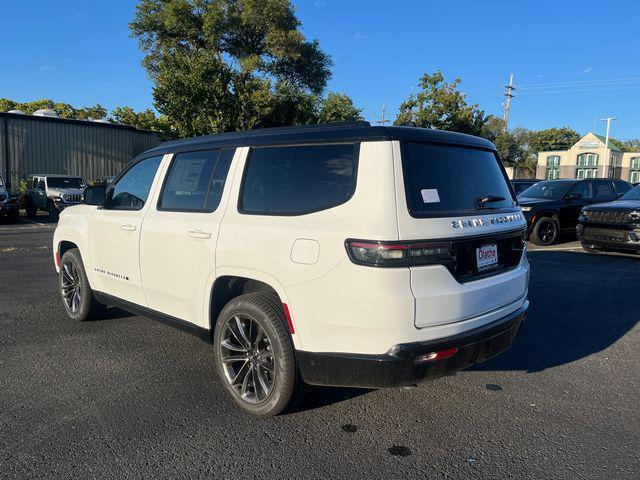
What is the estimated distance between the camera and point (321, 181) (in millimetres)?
3080

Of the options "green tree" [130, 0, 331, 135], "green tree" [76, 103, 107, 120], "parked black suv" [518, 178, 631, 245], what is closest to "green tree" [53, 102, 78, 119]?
"green tree" [76, 103, 107, 120]

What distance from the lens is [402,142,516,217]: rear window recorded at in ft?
9.50

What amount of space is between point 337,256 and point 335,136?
0.80 metres

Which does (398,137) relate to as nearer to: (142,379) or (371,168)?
(371,168)

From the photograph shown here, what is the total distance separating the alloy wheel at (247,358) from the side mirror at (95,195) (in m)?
2.25

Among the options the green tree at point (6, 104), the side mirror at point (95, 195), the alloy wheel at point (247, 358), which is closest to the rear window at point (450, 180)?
the alloy wheel at point (247, 358)

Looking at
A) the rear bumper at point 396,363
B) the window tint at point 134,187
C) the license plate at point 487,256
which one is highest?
the window tint at point 134,187

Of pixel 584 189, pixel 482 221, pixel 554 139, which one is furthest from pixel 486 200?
pixel 554 139

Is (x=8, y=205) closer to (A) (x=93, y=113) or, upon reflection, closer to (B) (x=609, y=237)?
(B) (x=609, y=237)

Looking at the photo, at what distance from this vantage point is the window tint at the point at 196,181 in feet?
12.1

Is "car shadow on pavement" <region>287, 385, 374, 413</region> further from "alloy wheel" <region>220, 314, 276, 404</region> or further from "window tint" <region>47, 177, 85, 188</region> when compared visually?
"window tint" <region>47, 177, 85, 188</region>

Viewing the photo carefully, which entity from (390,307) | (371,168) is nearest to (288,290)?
(390,307)

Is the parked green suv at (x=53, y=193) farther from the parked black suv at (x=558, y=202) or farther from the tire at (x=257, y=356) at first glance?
the tire at (x=257, y=356)

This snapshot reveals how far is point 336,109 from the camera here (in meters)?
34.7
